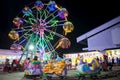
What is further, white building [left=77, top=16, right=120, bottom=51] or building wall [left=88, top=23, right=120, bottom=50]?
white building [left=77, top=16, right=120, bottom=51]

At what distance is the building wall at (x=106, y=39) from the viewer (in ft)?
92.6

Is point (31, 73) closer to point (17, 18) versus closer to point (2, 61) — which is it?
point (17, 18)

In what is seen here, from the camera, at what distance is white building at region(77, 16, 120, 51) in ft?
93.0

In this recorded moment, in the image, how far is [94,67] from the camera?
13.3m

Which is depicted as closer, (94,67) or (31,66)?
(94,67)

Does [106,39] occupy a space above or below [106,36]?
below

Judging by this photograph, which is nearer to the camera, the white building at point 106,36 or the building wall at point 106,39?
the building wall at point 106,39

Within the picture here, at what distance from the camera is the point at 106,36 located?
2998cm

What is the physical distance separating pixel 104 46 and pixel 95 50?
6.20 ft

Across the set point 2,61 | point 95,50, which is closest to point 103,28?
point 95,50

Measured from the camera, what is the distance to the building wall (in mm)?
28234

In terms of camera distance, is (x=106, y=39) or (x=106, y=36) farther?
(x=106, y=36)

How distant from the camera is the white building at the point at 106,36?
28359 millimetres

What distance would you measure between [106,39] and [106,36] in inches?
19.8
